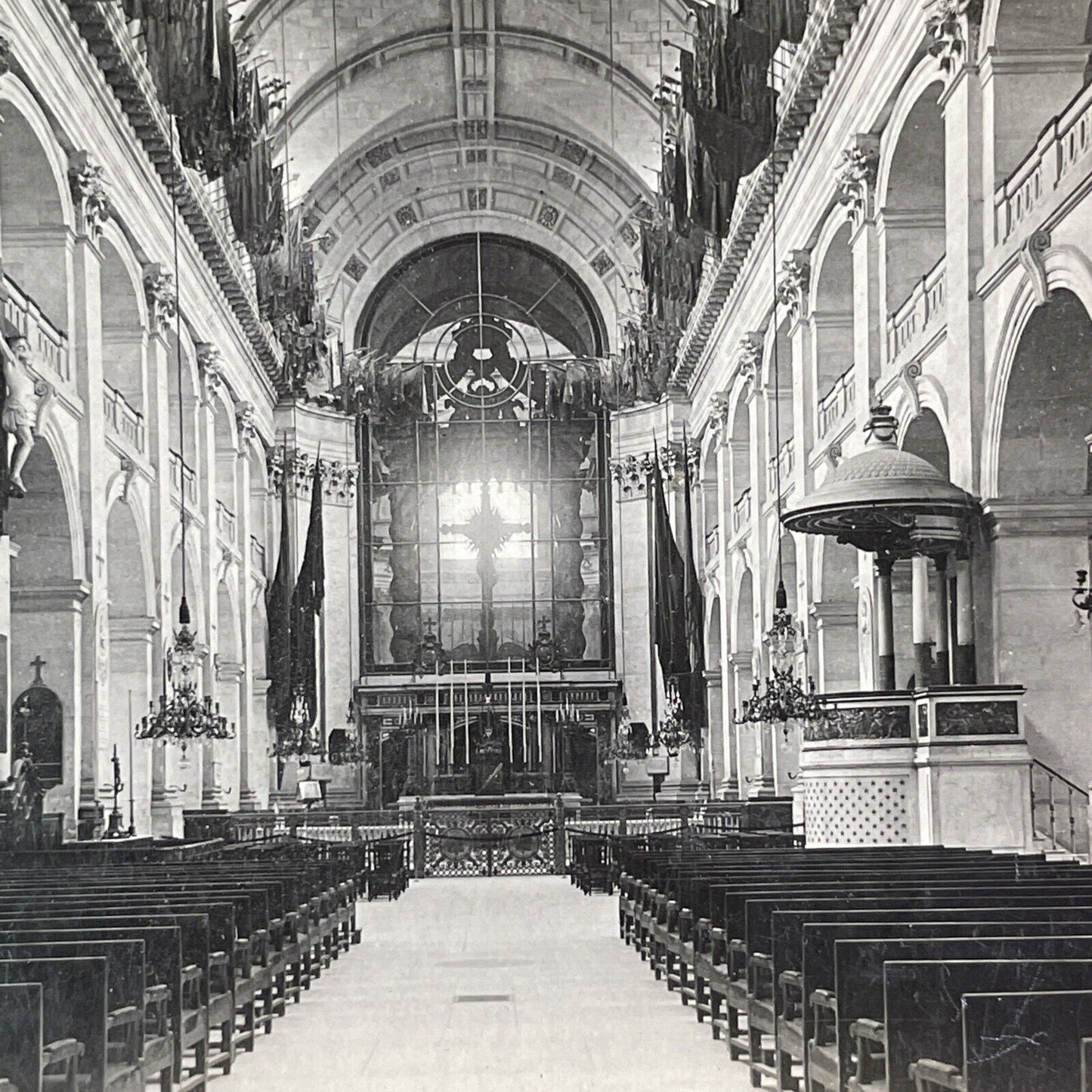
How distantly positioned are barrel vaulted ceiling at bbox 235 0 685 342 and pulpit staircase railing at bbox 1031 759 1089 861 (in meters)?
20.9

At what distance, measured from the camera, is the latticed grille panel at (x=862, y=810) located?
15766 mm

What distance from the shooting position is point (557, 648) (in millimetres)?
42094

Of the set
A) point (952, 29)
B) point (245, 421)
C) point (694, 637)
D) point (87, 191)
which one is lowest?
point (694, 637)

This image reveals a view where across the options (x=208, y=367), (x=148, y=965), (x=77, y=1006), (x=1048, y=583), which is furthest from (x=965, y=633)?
(x=208, y=367)

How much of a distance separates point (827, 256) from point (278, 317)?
15.8 meters

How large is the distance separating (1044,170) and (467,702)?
23971mm

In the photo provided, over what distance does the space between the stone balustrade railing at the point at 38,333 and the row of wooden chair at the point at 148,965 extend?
7.52 meters

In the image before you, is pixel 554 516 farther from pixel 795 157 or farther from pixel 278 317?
pixel 795 157

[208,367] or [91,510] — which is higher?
[208,367]

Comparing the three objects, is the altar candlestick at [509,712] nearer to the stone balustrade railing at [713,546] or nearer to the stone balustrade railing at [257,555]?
the stone balustrade railing at [713,546]

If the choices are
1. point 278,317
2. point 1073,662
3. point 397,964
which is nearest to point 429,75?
point 278,317

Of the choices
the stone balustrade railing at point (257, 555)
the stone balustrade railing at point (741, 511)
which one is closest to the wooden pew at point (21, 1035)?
the stone balustrade railing at point (741, 511)

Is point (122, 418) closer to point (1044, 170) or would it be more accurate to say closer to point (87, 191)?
point (87, 191)

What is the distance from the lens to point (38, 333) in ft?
65.0
